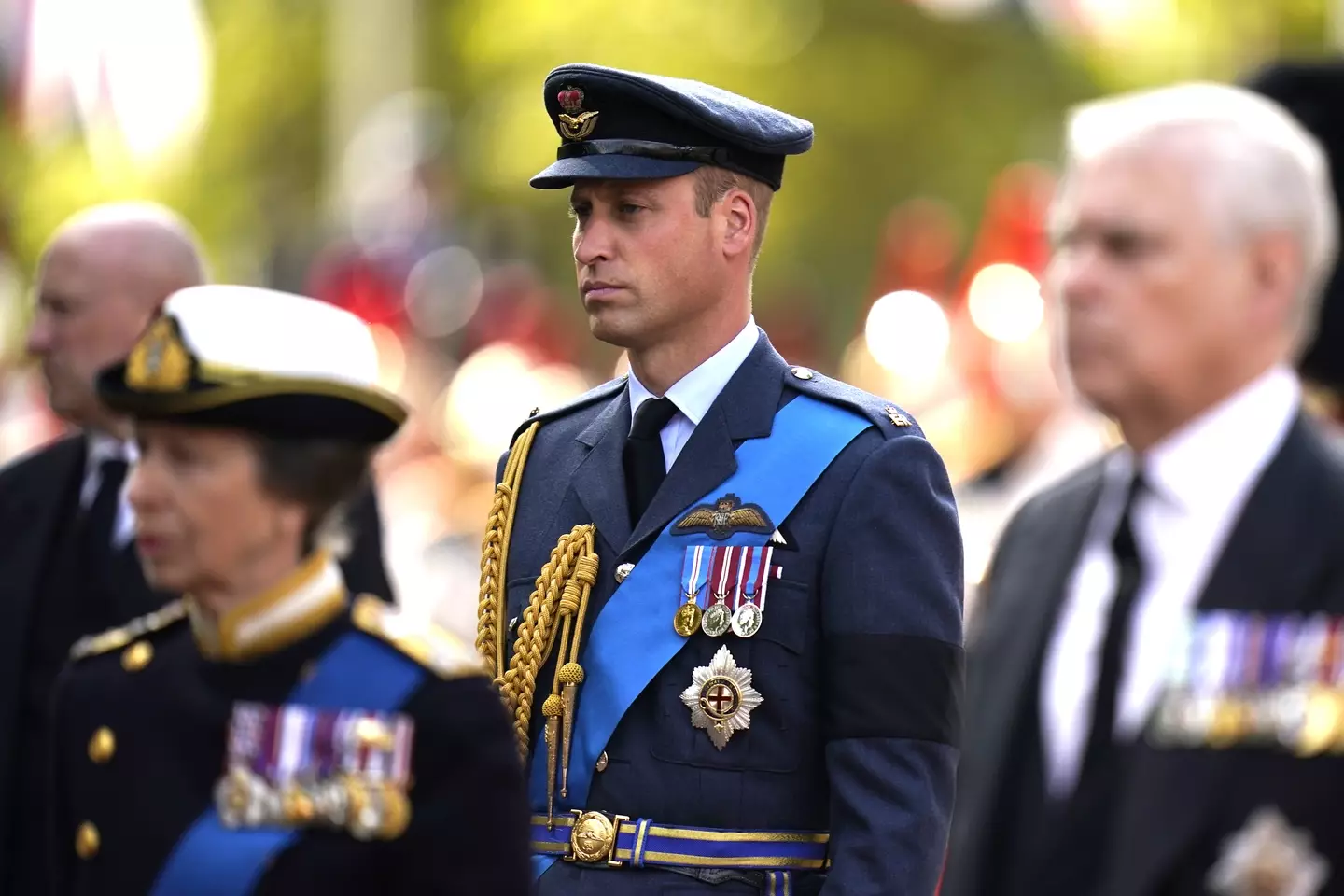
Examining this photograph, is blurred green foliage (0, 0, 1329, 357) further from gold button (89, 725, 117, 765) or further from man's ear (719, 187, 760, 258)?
gold button (89, 725, 117, 765)

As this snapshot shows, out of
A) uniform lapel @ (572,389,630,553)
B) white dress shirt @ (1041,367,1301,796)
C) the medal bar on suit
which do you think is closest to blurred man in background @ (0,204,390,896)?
uniform lapel @ (572,389,630,553)

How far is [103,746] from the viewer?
3902 millimetres

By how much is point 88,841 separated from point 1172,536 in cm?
167

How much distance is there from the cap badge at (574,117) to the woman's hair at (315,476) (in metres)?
1.21

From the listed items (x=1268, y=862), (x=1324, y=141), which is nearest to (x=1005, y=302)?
(x=1324, y=141)

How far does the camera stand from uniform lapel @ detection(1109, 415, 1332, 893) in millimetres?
3383

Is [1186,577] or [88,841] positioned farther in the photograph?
[88,841]

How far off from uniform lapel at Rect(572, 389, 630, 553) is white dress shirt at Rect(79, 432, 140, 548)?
4.70ft

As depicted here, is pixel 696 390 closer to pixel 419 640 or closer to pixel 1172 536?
pixel 419 640

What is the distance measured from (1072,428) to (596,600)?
638cm

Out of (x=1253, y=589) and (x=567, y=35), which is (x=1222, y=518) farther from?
(x=567, y=35)

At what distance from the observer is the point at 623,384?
517 centimetres

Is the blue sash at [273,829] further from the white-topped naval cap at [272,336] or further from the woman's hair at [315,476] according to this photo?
the white-topped naval cap at [272,336]

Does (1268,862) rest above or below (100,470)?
below
